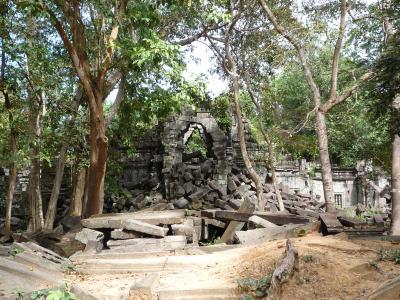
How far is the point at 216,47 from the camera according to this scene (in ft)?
50.1

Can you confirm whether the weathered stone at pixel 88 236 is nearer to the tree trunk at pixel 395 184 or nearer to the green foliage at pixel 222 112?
the tree trunk at pixel 395 184

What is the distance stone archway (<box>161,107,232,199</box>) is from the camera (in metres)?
16.4

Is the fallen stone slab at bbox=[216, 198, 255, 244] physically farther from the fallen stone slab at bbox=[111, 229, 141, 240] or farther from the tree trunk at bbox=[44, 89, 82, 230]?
the tree trunk at bbox=[44, 89, 82, 230]

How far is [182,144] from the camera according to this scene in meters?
17.3

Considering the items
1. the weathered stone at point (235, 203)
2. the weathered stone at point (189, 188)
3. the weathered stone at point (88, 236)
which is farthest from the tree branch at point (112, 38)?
the weathered stone at point (189, 188)

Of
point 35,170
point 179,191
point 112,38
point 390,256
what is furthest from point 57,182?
point 390,256

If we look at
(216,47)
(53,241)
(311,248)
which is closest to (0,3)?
(53,241)

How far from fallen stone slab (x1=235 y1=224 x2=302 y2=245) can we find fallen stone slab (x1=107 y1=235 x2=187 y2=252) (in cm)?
131

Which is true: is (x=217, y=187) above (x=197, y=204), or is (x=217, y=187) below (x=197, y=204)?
above

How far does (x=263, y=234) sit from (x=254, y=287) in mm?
3356

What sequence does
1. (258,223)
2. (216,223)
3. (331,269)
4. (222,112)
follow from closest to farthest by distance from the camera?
(331,269)
(258,223)
(216,223)
(222,112)

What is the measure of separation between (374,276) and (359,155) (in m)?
18.9

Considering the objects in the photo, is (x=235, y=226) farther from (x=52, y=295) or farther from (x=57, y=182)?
(x=52, y=295)

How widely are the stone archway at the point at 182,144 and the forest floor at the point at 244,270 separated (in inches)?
357
